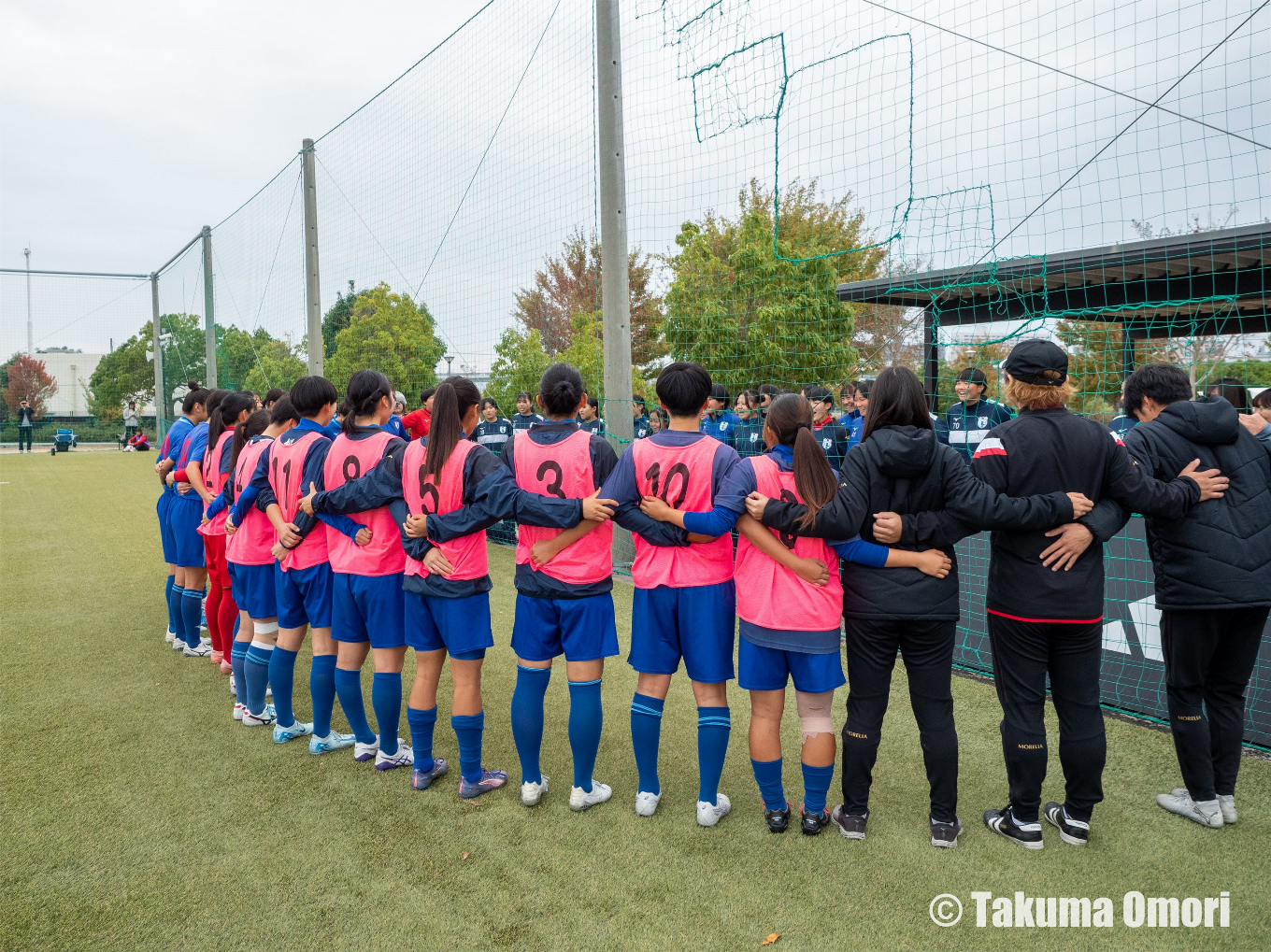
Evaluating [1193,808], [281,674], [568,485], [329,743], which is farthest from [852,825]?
[281,674]

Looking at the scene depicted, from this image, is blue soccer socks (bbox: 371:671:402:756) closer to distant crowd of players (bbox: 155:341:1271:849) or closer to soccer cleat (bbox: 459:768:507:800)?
distant crowd of players (bbox: 155:341:1271:849)

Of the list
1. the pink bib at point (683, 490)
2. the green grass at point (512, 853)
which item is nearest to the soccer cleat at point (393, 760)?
the green grass at point (512, 853)

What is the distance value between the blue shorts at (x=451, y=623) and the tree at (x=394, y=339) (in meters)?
6.00

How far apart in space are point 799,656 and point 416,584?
1.41 meters

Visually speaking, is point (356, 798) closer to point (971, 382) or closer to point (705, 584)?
point (705, 584)

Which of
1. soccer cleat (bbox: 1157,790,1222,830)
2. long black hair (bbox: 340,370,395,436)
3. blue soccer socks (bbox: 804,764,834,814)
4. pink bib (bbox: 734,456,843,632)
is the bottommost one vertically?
soccer cleat (bbox: 1157,790,1222,830)

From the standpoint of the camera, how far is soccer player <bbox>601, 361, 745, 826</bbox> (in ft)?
8.61

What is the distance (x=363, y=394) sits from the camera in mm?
3094

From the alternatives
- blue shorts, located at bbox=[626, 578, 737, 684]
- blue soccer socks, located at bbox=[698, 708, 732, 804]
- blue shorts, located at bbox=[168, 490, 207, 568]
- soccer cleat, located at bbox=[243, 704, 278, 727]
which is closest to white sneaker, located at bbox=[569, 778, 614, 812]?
blue soccer socks, located at bbox=[698, 708, 732, 804]

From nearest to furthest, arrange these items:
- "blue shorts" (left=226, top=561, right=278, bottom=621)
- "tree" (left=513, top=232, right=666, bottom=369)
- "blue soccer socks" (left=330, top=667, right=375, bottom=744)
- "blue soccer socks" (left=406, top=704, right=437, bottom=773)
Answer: "blue soccer socks" (left=406, top=704, right=437, bottom=773) < "blue soccer socks" (left=330, top=667, right=375, bottom=744) < "blue shorts" (left=226, top=561, right=278, bottom=621) < "tree" (left=513, top=232, right=666, bottom=369)

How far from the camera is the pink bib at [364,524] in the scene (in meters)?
→ 3.04

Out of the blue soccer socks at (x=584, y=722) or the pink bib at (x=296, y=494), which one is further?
the pink bib at (x=296, y=494)

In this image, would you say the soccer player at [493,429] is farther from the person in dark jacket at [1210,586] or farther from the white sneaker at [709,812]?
the person in dark jacket at [1210,586]

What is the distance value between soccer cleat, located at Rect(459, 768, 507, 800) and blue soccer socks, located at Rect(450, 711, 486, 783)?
0.07ft
